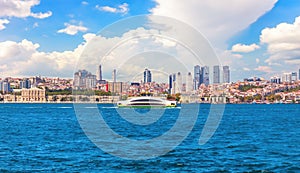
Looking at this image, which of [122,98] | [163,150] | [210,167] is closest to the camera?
[210,167]

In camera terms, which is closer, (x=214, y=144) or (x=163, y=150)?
(x=163, y=150)

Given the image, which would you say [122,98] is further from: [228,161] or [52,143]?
[228,161]

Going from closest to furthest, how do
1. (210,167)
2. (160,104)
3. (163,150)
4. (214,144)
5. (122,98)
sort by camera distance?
(210,167)
(163,150)
(214,144)
(160,104)
(122,98)

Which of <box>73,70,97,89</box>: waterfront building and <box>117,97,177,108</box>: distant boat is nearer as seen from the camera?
<box>73,70,97,89</box>: waterfront building

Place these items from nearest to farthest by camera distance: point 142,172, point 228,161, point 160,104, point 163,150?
1. point 142,172
2. point 228,161
3. point 163,150
4. point 160,104

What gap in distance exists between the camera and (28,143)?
35.6 meters

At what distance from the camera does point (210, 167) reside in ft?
78.4

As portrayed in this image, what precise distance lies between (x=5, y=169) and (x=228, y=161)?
1284 centimetres

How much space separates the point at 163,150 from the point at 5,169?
1151 cm

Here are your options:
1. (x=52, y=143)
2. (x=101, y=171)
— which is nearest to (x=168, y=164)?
(x=101, y=171)

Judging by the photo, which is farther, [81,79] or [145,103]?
[145,103]

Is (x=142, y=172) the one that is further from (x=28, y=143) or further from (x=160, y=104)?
(x=160, y=104)

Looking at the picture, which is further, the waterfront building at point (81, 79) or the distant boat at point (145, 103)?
the distant boat at point (145, 103)

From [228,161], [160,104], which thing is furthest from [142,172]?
[160,104]
